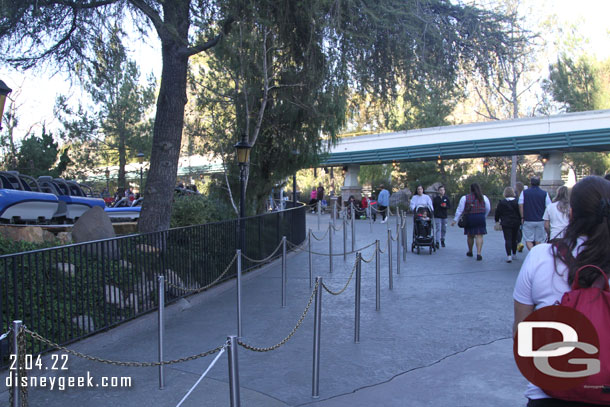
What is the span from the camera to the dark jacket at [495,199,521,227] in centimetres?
1206

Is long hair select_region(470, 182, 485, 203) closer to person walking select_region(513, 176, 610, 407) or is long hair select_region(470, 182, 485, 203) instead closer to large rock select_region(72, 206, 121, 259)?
large rock select_region(72, 206, 121, 259)

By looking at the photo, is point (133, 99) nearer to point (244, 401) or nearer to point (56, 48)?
point (56, 48)

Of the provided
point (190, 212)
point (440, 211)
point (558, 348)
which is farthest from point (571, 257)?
point (440, 211)

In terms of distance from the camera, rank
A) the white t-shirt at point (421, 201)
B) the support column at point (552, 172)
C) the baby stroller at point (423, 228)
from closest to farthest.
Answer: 1. the baby stroller at point (423, 228)
2. the white t-shirt at point (421, 201)
3. the support column at point (552, 172)

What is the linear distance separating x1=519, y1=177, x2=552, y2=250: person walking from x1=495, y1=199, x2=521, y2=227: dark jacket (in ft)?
2.69

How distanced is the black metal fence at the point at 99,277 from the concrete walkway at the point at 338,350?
303 mm

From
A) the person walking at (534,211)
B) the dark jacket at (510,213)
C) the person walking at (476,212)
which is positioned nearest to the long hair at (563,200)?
the person walking at (534,211)

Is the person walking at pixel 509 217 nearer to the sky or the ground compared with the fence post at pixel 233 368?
nearer to the sky

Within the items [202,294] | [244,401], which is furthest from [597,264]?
[202,294]

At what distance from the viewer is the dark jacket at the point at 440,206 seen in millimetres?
14945

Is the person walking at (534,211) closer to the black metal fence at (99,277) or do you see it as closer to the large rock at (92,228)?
the black metal fence at (99,277)

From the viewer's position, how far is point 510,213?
12.1 meters

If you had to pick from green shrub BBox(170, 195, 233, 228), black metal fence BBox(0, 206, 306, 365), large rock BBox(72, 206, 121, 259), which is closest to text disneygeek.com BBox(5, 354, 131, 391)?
black metal fence BBox(0, 206, 306, 365)

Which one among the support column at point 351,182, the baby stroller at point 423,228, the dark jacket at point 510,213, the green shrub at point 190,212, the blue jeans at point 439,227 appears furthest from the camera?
the support column at point 351,182
